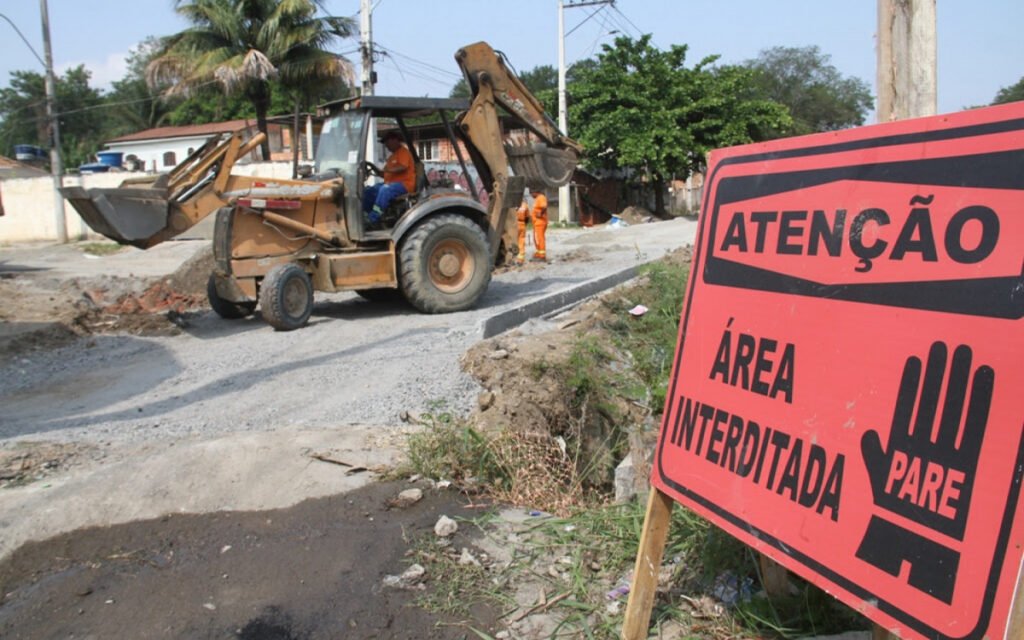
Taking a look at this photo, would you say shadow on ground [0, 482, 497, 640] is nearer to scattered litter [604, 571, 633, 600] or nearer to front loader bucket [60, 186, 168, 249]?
scattered litter [604, 571, 633, 600]

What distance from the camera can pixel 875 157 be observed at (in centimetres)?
218

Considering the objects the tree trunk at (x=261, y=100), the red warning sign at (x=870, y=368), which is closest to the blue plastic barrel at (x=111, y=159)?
the tree trunk at (x=261, y=100)

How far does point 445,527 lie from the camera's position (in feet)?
12.8

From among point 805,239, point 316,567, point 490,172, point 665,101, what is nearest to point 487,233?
point 490,172

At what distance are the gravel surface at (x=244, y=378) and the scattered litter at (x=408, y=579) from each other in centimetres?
190

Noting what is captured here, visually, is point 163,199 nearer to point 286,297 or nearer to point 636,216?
point 286,297

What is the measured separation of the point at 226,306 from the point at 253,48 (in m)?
22.6

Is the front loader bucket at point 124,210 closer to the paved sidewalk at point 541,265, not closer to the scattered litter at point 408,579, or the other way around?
the paved sidewalk at point 541,265

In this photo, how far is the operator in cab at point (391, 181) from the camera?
9609 mm

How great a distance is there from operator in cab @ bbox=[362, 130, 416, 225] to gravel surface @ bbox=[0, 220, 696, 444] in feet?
4.14

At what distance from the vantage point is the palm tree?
94.4 ft

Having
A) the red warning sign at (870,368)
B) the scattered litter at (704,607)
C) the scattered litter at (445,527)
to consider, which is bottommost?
the scattered litter at (445,527)

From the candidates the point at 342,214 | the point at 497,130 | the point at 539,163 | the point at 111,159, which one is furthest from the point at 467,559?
the point at 111,159

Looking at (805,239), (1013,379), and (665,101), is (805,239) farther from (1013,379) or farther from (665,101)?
(665,101)
